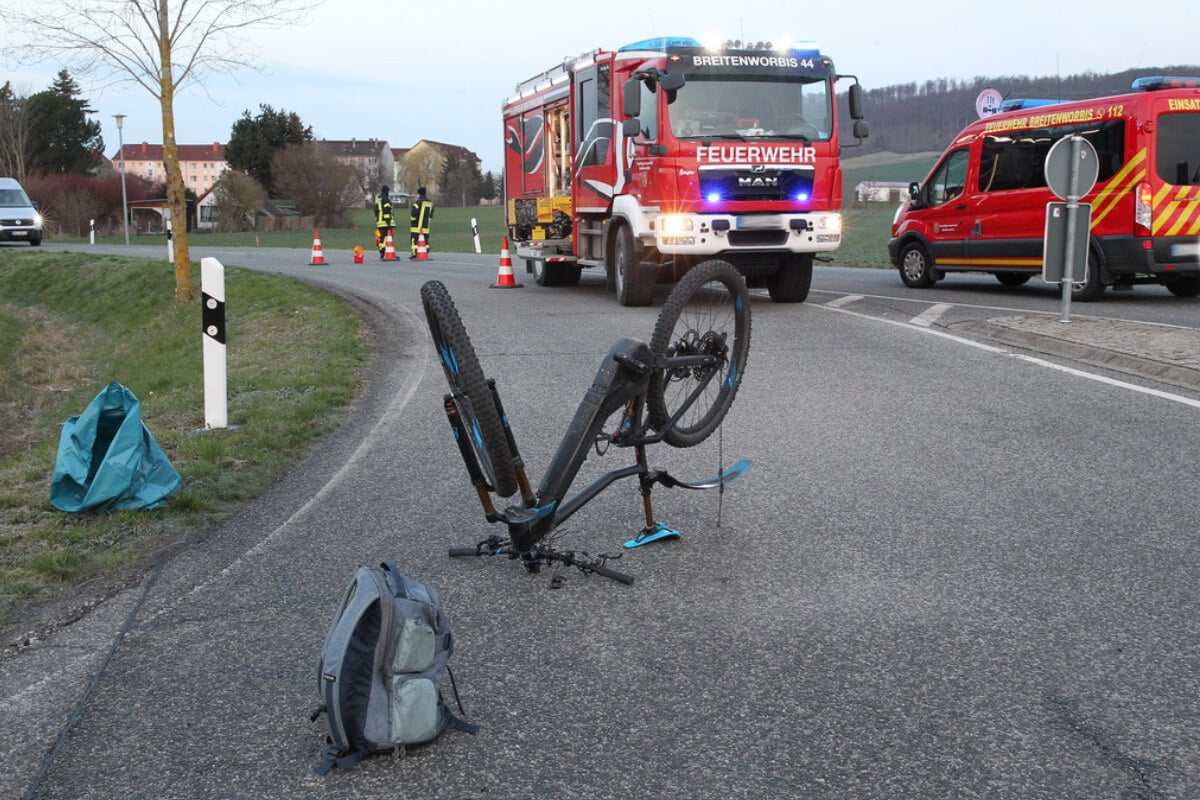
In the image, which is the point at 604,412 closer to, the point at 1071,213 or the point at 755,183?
the point at 1071,213

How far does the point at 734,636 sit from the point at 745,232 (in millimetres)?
11079

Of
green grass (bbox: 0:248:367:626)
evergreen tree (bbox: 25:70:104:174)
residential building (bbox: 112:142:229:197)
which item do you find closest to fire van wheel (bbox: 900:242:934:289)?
green grass (bbox: 0:248:367:626)

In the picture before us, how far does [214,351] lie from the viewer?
8.07 metres

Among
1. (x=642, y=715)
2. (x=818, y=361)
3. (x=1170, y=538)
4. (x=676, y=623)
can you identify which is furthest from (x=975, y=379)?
(x=642, y=715)

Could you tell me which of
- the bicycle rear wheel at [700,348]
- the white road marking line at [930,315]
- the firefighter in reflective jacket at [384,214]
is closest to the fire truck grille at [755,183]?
the white road marking line at [930,315]

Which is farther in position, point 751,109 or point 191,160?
point 191,160

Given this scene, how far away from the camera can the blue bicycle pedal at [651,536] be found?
16.5 feet

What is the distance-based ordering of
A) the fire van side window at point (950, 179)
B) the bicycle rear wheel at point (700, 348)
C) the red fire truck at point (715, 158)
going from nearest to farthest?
the bicycle rear wheel at point (700, 348) → the red fire truck at point (715, 158) → the fire van side window at point (950, 179)

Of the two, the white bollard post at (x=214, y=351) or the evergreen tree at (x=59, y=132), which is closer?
the white bollard post at (x=214, y=351)

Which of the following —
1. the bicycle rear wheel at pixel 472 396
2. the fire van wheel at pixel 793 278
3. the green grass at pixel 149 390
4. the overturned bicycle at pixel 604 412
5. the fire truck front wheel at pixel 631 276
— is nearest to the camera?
the bicycle rear wheel at pixel 472 396

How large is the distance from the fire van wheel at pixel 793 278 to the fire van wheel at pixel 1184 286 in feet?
15.9

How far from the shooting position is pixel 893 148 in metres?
97.2

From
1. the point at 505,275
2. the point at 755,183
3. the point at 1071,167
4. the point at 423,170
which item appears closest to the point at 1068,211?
the point at 1071,167

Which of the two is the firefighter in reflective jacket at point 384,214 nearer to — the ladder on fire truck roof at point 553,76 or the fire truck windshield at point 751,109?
the ladder on fire truck roof at point 553,76
